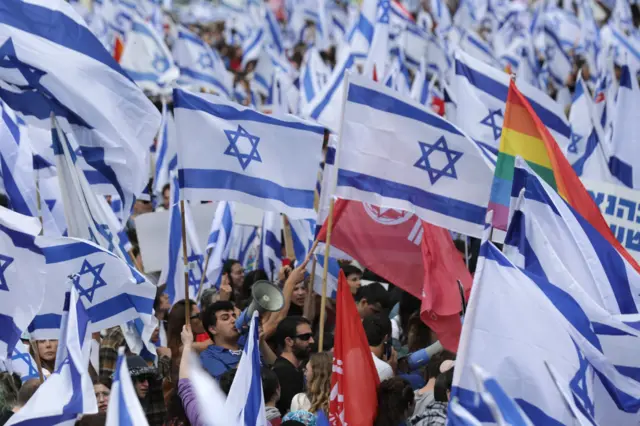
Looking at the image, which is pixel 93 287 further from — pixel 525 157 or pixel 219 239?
pixel 219 239

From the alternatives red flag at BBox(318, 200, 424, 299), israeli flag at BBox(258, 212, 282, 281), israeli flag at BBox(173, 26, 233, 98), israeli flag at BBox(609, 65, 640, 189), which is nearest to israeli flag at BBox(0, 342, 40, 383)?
red flag at BBox(318, 200, 424, 299)

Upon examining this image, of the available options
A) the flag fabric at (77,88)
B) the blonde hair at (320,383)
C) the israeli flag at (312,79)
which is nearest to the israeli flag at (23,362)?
the flag fabric at (77,88)

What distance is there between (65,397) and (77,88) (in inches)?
137

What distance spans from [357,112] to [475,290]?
2832 millimetres

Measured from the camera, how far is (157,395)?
307 inches

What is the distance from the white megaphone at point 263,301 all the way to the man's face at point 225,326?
64 millimetres

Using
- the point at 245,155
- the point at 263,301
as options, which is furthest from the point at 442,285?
the point at 245,155

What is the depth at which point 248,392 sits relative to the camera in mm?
6492

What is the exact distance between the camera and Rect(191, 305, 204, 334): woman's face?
948 centimetres

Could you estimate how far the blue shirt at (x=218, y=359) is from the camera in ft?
26.9

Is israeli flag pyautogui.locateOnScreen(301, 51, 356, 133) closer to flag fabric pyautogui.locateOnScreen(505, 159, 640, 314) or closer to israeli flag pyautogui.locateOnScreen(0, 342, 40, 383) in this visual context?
israeli flag pyautogui.locateOnScreen(0, 342, 40, 383)

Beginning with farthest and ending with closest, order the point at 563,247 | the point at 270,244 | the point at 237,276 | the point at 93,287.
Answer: the point at 270,244, the point at 237,276, the point at 93,287, the point at 563,247

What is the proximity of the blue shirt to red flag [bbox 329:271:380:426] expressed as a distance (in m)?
1.10

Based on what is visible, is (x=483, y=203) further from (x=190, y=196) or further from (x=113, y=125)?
(x=113, y=125)
